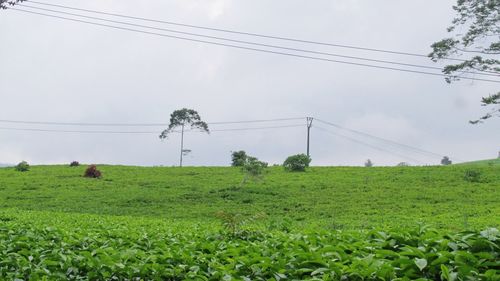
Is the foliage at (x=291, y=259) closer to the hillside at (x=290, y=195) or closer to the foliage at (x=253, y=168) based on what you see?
the hillside at (x=290, y=195)

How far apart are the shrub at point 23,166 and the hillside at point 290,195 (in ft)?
11.2

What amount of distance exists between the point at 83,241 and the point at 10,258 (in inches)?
37.5

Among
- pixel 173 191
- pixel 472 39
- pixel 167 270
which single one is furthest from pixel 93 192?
pixel 167 270

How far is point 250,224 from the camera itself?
10383 millimetres

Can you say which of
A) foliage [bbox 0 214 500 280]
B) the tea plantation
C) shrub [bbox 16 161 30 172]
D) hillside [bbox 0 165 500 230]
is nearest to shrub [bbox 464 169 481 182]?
the tea plantation

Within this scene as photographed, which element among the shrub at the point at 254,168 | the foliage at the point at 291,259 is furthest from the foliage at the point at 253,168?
the foliage at the point at 291,259

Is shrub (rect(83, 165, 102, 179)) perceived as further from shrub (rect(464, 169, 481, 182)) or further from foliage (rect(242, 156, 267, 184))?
shrub (rect(464, 169, 481, 182))

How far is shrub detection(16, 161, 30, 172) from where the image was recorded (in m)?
34.9

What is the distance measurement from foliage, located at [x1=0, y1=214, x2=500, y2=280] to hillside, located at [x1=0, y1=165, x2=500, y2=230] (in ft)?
29.6

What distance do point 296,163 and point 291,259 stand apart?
2662 centimetres

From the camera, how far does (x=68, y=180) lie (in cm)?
2880

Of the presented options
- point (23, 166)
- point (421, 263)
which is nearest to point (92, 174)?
point (23, 166)

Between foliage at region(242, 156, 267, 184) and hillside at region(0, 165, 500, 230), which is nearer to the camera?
hillside at region(0, 165, 500, 230)

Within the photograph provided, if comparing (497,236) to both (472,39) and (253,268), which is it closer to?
(253,268)
